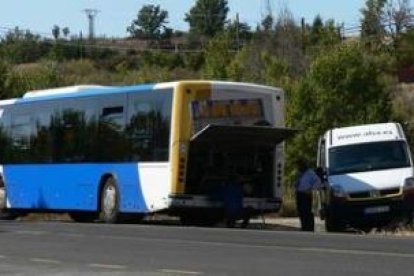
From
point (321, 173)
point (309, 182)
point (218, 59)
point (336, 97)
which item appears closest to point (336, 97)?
point (336, 97)

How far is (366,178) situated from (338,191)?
71cm

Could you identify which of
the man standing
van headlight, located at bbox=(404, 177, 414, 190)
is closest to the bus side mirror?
the man standing

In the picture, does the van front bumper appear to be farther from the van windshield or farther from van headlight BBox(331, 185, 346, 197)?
the van windshield

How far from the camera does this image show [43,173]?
28.6m

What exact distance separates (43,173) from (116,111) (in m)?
3.78

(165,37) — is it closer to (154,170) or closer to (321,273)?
(154,170)

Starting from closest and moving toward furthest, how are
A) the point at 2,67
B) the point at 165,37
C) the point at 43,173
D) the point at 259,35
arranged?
the point at 43,173
the point at 2,67
the point at 259,35
the point at 165,37

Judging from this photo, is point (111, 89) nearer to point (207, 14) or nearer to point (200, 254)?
point (200, 254)

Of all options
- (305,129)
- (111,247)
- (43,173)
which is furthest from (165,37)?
(111,247)

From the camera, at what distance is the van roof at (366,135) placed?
80.2 ft

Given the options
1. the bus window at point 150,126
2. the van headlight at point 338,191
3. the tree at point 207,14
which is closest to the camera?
the van headlight at point 338,191

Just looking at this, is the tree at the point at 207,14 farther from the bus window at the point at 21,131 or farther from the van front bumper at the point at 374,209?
the van front bumper at the point at 374,209

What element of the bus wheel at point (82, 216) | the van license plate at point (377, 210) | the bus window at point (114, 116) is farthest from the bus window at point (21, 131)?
the van license plate at point (377, 210)

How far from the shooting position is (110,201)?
2608cm
